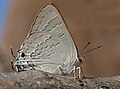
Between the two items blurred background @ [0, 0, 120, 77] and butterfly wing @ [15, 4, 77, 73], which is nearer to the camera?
butterfly wing @ [15, 4, 77, 73]

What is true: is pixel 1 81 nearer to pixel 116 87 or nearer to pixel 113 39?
pixel 116 87

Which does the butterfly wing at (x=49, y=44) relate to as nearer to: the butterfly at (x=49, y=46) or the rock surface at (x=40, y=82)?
the butterfly at (x=49, y=46)

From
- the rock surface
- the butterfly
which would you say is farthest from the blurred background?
the rock surface

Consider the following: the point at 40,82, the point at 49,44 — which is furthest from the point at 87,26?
the point at 40,82

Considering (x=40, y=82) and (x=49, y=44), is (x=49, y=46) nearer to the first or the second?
(x=49, y=44)

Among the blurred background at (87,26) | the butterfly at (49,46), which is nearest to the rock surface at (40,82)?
the butterfly at (49,46)

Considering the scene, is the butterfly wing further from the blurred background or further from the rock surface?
the blurred background
